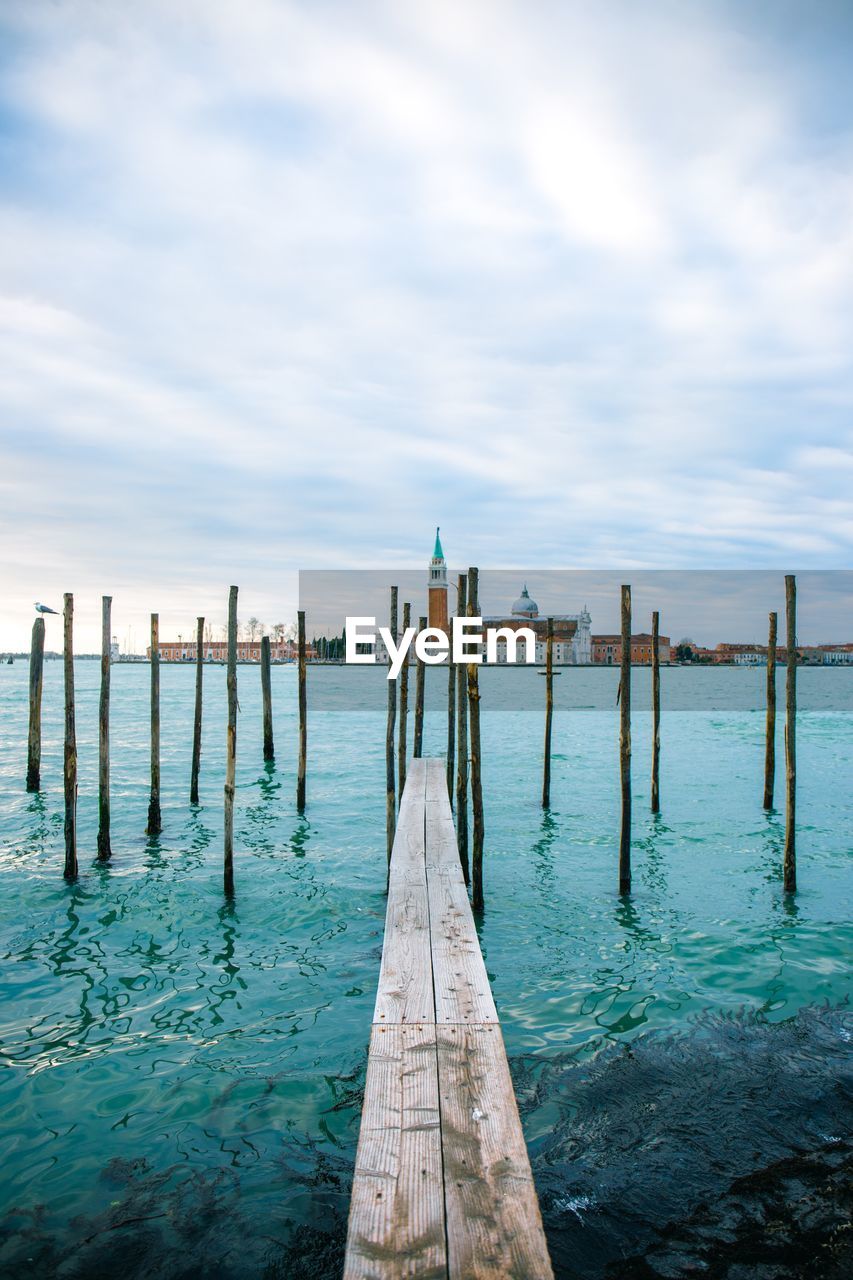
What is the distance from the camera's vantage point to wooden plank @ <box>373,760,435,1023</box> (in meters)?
3.59

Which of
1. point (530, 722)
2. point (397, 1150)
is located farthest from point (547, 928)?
point (530, 722)

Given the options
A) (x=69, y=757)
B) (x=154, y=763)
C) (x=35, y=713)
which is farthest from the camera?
(x=35, y=713)

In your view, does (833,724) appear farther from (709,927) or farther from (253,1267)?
(253,1267)

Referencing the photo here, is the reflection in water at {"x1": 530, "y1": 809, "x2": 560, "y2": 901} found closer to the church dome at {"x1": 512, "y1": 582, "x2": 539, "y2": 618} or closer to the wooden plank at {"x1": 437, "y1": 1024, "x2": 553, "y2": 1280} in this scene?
the wooden plank at {"x1": 437, "y1": 1024, "x2": 553, "y2": 1280}

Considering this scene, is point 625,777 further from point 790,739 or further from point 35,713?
point 35,713

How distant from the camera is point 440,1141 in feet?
8.62

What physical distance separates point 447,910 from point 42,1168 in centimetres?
252

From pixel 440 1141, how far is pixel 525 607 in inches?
5653

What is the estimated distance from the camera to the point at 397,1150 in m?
2.58

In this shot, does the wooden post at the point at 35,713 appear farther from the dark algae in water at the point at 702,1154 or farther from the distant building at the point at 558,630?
the distant building at the point at 558,630

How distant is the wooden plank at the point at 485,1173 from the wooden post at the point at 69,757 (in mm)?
6636

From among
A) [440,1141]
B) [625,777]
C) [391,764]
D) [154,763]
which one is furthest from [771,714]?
[440,1141]

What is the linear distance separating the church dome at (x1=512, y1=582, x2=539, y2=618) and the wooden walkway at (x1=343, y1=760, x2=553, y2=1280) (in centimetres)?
13976

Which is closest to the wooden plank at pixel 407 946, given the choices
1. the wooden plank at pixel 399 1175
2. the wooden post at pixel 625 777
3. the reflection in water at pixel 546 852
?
the wooden plank at pixel 399 1175
